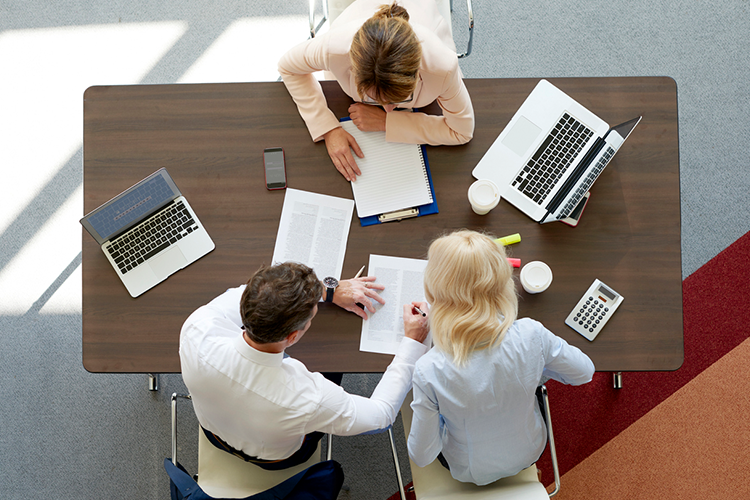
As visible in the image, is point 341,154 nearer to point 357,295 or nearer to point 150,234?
point 357,295

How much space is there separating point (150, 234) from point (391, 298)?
2.57ft

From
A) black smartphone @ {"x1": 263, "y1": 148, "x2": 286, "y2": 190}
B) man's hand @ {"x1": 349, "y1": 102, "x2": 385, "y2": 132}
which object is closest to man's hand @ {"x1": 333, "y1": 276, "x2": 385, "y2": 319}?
black smartphone @ {"x1": 263, "y1": 148, "x2": 286, "y2": 190}

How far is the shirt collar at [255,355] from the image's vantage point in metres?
1.33

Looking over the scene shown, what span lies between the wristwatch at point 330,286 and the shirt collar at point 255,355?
274mm

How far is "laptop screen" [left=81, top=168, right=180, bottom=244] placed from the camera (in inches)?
62.1

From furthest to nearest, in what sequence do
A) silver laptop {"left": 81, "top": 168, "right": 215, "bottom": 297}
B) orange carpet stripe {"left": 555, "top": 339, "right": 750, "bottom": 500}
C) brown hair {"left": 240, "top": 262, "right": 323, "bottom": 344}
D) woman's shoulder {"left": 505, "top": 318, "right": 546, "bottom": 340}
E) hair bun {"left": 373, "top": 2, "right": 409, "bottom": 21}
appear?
orange carpet stripe {"left": 555, "top": 339, "right": 750, "bottom": 500}
silver laptop {"left": 81, "top": 168, "right": 215, "bottom": 297}
hair bun {"left": 373, "top": 2, "right": 409, "bottom": 21}
woman's shoulder {"left": 505, "top": 318, "right": 546, "bottom": 340}
brown hair {"left": 240, "top": 262, "right": 323, "bottom": 344}

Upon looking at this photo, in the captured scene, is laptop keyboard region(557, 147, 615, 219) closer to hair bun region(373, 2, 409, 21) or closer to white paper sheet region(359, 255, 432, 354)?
white paper sheet region(359, 255, 432, 354)

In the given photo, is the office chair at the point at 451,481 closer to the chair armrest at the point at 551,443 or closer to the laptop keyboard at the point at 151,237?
the chair armrest at the point at 551,443

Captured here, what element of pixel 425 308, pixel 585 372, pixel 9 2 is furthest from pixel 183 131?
pixel 9 2

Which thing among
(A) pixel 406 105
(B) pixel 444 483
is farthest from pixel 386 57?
(B) pixel 444 483

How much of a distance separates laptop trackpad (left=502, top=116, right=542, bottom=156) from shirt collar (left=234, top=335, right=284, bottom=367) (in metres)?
0.99

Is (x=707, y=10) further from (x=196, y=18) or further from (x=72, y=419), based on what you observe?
(x=72, y=419)

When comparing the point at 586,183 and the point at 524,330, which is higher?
the point at 586,183

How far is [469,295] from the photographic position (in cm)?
136
